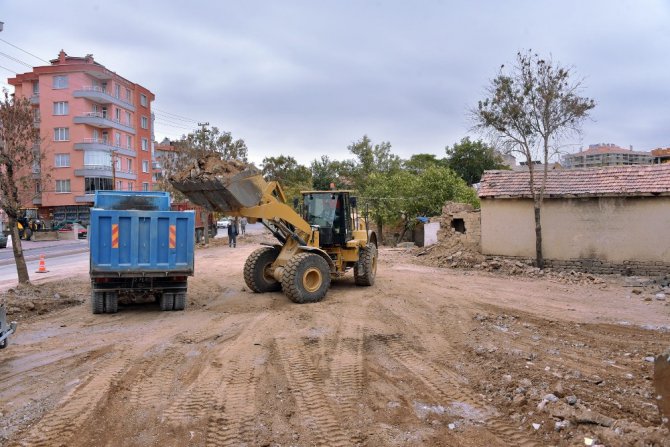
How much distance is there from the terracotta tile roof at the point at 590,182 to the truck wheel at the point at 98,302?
46.8 ft

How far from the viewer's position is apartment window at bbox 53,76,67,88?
49.5 m

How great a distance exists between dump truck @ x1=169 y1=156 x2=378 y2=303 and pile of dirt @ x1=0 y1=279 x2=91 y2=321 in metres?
4.04

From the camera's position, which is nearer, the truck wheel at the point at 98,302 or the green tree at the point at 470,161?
the truck wheel at the point at 98,302

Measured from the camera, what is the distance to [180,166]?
104 feet

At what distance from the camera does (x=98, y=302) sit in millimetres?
9828

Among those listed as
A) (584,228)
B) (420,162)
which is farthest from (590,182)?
(420,162)

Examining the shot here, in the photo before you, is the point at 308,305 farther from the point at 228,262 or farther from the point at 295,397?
the point at 228,262

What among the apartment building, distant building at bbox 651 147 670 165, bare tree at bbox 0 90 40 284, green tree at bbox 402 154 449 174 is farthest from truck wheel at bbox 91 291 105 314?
distant building at bbox 651 147 670 165

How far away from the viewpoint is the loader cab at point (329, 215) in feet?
41.8

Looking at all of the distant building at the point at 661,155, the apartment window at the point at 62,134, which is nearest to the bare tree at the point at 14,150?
the apartment window at the point at 62,134

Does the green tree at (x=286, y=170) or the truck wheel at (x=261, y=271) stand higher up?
the green tree at (x=286, y=170)

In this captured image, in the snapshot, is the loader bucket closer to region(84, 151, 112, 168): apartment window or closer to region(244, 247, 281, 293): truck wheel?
region(244, 247, 281, 293): truck wheel

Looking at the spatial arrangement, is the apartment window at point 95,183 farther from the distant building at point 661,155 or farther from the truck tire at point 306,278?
the distant building at point 661,155

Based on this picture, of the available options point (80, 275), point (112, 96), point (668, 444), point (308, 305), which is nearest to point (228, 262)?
point (80, 275)
